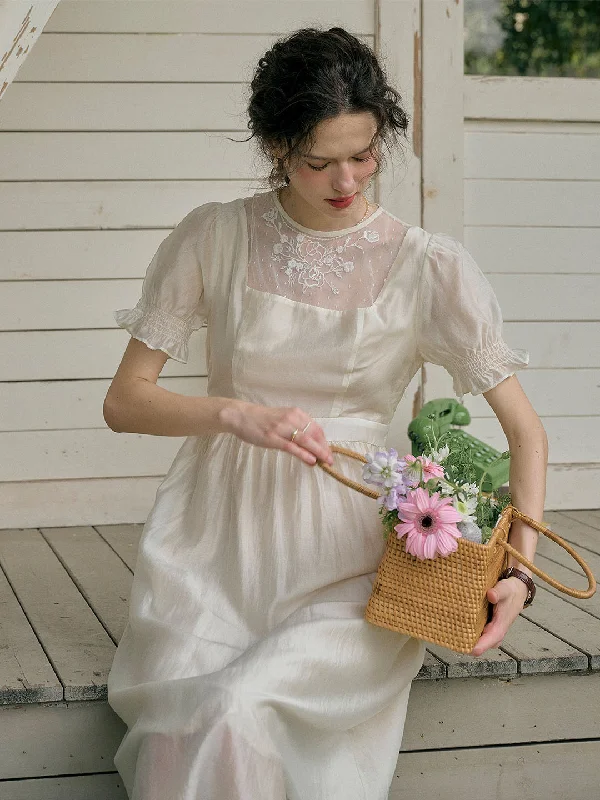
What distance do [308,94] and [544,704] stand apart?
4.26 ft


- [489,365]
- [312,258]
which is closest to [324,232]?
[312,258]

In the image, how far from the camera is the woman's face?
6.34 ft

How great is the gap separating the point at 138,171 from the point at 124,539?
1.16m

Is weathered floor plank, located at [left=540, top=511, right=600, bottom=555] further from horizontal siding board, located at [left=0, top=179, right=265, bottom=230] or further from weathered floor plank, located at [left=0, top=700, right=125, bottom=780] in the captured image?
weathered floor plank, located at [left=0, top=700, right=125, bottom=780]

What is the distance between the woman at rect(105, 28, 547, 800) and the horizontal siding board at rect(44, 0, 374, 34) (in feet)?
4.89

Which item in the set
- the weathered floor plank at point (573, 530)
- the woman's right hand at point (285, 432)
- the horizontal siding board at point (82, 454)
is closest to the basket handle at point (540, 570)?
the woman's right hand at point (285, 432)

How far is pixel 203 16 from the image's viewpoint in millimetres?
3469

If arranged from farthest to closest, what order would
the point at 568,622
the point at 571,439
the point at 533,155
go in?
1. the point at 571,439
2. the point at 533,155
3. the point at 568,622

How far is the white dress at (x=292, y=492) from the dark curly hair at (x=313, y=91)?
22cm

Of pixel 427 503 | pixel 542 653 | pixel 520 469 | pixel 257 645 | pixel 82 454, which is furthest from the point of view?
pixel 82 454

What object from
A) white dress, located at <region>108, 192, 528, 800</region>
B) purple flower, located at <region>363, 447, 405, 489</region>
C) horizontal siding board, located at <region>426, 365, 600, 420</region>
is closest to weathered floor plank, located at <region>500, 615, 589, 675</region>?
white dress, located at <region>108, 192, 528, 800</region>

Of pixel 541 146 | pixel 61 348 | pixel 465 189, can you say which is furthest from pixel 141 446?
pixel 541 146

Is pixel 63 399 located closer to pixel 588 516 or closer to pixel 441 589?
pixel 588 516

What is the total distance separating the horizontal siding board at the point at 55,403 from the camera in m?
3.52
